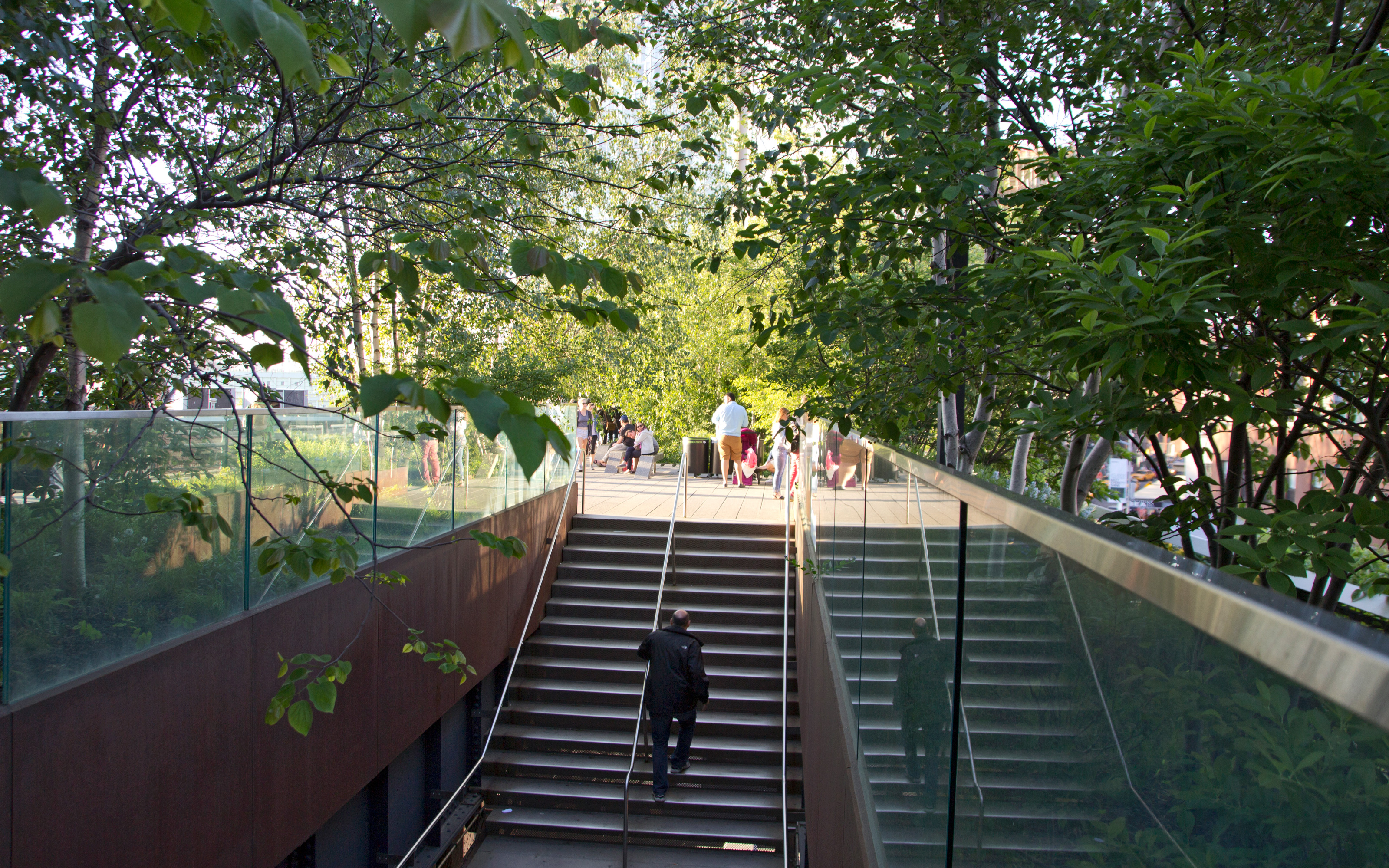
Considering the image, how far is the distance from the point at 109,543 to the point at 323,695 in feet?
7.96

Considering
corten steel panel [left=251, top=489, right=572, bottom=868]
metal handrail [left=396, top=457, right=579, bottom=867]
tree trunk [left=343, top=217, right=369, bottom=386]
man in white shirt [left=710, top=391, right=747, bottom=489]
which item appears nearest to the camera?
tree trunk [left=343, top=217, right=369, bottom=386]

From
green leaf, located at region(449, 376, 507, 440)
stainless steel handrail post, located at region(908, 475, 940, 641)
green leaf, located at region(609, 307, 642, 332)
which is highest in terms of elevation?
green leaf, located at region(609, 307, 642, 332)

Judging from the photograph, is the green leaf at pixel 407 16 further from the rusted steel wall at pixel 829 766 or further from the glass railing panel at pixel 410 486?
the glass railing panel at pixel 410 486

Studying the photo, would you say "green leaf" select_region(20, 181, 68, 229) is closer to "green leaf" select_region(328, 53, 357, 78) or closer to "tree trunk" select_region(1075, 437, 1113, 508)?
"green leaf" select_region(328, 53, 357, 78)

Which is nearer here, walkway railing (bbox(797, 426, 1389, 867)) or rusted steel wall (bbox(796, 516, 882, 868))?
walkway railing (bbox(797, 426, 1389, 867))

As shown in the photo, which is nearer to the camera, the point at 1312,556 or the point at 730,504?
the point at 1312,556

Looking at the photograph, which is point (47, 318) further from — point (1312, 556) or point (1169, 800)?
point (1312, 556)

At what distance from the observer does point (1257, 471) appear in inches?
166

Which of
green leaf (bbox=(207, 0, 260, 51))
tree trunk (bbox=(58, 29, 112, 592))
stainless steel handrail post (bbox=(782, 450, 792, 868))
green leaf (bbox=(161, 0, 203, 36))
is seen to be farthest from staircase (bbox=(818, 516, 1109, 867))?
stainless steel handrail post (bbox=(782, 450, 792, 868))

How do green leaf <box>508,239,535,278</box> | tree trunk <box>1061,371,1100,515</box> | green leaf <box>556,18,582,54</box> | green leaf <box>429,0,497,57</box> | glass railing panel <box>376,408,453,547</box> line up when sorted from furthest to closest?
glass railing panel <box>376,408,453,547</box>
tree trunk <box>1061,371,1100,515</box>
green leaf <box>556,18,582,54</box>
green leaf <box>508,239,535,278</box>
green leaf <box>429,0,497,57</box>

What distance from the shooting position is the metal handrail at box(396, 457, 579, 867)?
8.77 meters

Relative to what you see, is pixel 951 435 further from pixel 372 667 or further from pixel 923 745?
pixel 372 667

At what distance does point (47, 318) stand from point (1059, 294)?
85.7 inches

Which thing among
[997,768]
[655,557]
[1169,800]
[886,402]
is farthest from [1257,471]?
[655,557]
